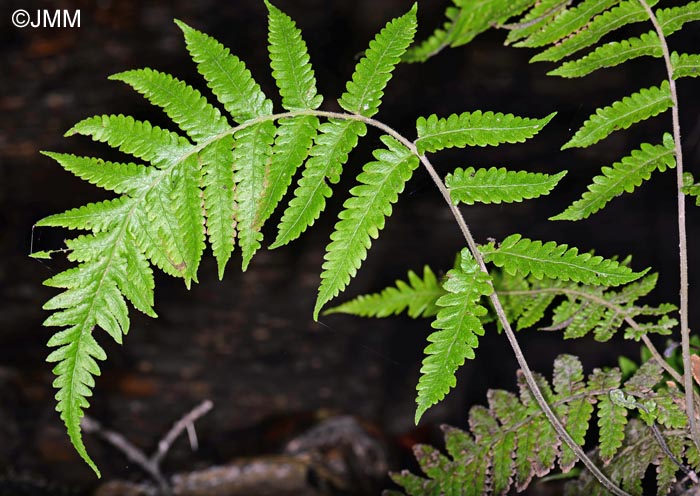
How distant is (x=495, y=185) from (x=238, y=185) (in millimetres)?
566

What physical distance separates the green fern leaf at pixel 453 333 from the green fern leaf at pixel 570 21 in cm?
66

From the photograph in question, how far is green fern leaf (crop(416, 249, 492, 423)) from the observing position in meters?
1.30

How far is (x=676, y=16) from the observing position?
1587 millimetres

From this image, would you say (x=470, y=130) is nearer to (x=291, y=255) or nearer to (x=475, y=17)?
(x=475, y=17)

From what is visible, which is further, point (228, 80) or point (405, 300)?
point (405, 300)

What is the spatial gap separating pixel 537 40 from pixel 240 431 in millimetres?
2949

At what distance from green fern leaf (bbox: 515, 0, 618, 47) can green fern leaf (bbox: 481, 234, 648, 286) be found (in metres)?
0.57

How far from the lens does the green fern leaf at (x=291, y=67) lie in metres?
1.47

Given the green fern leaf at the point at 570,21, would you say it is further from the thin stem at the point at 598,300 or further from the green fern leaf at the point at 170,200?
the green fern leaf at the point at 170,200

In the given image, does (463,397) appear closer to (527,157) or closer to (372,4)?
(527,157)

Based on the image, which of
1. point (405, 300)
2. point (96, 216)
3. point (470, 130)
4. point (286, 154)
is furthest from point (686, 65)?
point (96, 216)

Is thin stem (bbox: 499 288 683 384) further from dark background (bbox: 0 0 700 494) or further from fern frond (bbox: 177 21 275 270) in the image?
dark background (bbox: 0 0 700 494)

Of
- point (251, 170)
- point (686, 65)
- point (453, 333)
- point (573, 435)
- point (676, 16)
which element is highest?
point (676, 16)

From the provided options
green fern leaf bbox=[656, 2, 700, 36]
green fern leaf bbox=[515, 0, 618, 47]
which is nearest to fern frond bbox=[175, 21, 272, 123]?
green fern leaf bbox=[515, 0, 618, 47]
